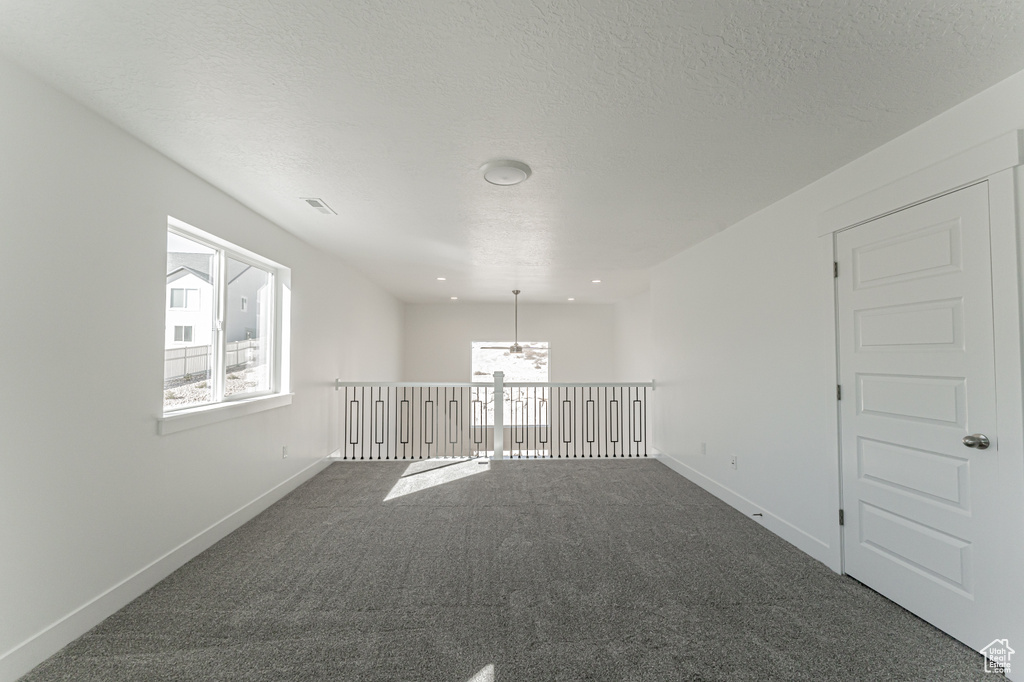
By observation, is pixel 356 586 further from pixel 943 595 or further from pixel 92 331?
pixel 943 595

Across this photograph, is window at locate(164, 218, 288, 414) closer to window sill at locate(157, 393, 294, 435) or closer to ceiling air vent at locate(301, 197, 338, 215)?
window sill at locate(157, 393, 294, 435)

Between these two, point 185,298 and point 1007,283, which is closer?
point 1007,283

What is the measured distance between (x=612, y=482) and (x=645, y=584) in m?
2.14

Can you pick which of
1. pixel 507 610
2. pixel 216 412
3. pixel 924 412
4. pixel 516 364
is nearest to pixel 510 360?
pixel 516 364

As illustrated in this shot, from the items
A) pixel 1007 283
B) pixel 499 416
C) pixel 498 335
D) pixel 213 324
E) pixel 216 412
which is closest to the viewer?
pixel 1007 283

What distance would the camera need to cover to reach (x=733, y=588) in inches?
95.4

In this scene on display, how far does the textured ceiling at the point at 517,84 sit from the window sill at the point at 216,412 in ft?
4.78

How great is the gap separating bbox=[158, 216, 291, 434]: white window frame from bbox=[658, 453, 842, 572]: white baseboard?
154 inches

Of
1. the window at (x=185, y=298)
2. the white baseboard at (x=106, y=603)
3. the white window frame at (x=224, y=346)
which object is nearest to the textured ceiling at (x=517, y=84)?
the white window frame at (x=224, y=346)

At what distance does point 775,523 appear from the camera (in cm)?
321

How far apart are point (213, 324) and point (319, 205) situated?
43.8 inches

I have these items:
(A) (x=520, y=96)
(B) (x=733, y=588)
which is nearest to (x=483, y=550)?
(B) (x=733, y=588)

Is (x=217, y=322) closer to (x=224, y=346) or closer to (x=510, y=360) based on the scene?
(x=224, y=346)

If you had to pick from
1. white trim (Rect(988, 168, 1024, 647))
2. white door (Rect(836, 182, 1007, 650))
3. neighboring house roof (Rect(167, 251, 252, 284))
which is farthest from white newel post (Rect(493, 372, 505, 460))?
white trim (Rect(988, 168, 1024, 647))
